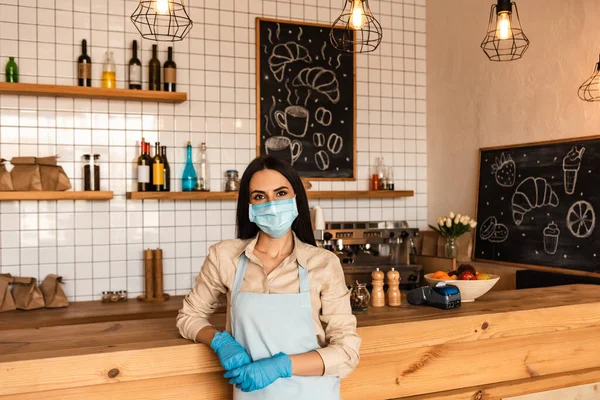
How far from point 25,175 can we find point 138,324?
1.74 m

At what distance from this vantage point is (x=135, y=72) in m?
3.71

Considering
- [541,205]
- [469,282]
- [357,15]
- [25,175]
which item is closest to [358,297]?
[469,282]

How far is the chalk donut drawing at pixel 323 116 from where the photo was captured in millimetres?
4297

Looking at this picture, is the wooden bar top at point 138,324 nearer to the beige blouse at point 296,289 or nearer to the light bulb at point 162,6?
the beige blouse at point 296,289

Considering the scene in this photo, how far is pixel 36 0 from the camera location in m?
3.61

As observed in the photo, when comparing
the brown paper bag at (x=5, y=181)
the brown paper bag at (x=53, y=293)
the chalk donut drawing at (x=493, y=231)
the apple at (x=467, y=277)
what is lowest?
the brown paper bag at (x=53, y=293)

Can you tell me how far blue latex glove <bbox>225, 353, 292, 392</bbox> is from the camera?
155cm

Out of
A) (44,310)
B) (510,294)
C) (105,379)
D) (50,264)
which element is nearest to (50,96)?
(50,264)

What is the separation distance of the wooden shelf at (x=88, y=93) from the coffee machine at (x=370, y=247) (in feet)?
3.93

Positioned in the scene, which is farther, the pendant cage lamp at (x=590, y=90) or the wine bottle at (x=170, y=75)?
the wine bottle at (x=170, y=75)

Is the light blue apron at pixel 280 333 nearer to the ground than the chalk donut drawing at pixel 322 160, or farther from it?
nearer to the ground

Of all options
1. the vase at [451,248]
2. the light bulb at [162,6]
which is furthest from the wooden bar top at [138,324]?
the vase at [451,248]

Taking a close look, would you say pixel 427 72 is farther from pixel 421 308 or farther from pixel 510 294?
pixel 421 308

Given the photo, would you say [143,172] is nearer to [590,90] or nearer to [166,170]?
[166,170]
